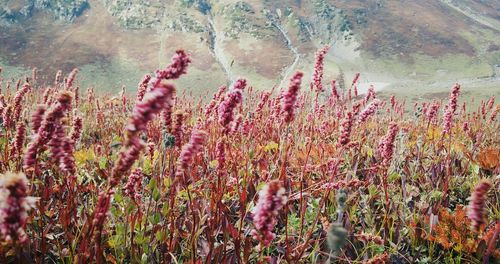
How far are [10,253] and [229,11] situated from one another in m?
102

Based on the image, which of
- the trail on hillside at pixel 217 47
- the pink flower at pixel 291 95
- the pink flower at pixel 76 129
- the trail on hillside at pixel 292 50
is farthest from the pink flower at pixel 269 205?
the trail on hillside at pixel 217 47

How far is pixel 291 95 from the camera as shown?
1979 millimetres

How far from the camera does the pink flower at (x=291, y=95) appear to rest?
73.7 inches

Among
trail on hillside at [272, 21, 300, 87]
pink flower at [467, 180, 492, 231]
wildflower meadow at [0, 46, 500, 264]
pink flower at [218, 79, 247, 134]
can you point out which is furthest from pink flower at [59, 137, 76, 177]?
trail on hillside at [272, 21, 300, 87]

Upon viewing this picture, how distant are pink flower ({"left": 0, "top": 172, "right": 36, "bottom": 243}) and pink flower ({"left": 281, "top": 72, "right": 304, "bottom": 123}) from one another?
1216mm

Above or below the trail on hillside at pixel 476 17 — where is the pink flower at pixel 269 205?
below

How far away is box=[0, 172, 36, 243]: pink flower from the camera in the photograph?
109 centimetres

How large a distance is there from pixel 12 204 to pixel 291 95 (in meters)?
1.32

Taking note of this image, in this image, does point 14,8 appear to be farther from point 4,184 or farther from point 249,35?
point 4,184

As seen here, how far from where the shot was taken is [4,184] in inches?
42.9

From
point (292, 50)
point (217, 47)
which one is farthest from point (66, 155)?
point (217, 47)

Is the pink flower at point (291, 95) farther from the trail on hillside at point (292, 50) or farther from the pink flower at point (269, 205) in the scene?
the trail on hillside at point (292, 50)

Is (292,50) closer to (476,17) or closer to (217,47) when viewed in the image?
(217,47)

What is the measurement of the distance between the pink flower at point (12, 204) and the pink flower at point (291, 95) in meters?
1.22
